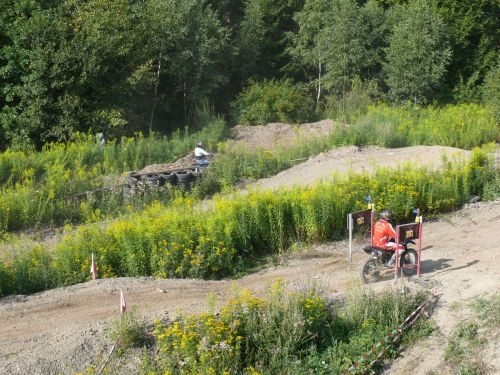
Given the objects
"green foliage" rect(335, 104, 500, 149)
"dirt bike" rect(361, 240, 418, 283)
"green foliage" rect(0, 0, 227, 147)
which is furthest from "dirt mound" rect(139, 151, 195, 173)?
"dirt bike" rect(361, 240, 418, 283)

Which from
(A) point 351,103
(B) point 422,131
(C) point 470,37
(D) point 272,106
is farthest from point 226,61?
(B) point 422,131

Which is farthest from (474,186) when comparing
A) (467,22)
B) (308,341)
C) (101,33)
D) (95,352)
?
(467,22)

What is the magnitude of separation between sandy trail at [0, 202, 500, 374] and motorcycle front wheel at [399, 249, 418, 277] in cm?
34

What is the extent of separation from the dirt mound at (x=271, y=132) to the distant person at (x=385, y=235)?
14742 millimetres

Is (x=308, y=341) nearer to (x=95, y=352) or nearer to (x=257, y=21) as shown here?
(x=95, y=352)

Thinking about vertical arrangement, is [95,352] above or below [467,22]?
below

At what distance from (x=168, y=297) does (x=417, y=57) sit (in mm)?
22815

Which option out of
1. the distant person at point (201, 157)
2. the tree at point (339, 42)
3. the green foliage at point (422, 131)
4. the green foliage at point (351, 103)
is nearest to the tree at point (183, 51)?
the tree at point (339, 42)

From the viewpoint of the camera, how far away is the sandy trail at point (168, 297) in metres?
10.0

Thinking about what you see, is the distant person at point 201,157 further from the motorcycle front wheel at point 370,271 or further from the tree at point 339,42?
the tree at point 339,42

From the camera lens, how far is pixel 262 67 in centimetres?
3594

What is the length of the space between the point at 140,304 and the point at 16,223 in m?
7.02

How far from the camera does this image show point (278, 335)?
1005 centimetres

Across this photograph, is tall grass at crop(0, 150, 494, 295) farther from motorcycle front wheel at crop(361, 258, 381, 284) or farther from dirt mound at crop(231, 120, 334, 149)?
dirt mound at crop(231, 120, 334, 149)
